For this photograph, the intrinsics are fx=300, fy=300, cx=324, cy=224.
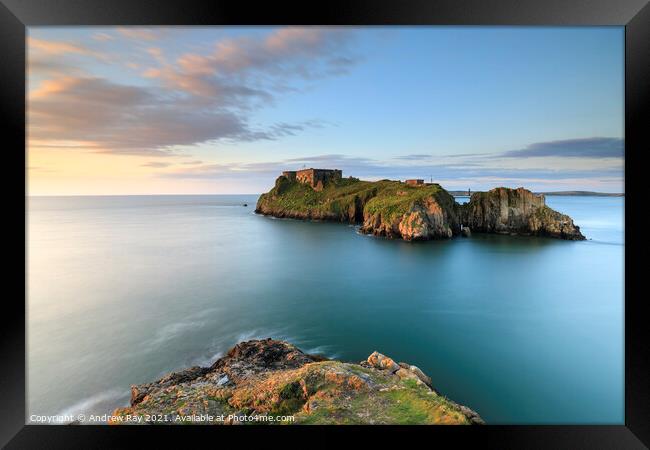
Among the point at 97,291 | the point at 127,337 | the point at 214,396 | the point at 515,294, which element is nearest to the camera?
the point at 214,396

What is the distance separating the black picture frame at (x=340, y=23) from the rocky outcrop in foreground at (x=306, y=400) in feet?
1.46

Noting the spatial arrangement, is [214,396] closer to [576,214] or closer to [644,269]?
[644,269]

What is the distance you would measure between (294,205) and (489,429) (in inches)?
1559

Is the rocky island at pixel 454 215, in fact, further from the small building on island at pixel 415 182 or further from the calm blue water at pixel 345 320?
the calm blue water at pixel 345 320

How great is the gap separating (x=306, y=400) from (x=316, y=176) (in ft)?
139

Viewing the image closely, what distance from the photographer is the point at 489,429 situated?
2.38 meters

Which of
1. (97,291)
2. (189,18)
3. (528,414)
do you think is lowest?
(528,414)

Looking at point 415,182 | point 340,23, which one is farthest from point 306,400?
point 415,182

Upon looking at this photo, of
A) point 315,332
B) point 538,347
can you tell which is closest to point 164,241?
point 315,332

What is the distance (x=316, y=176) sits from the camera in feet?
146

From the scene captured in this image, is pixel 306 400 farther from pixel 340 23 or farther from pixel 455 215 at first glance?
pixel 455 215

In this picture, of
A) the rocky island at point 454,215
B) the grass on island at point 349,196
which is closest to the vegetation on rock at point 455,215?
the rocky island at point 454,215

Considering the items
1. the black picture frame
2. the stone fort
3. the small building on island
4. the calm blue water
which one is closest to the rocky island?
the small building on island

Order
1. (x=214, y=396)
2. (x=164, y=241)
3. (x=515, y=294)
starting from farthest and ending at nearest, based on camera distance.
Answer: (x=164, y=241)
(x=515, y=294)
(x=214, y=396)
